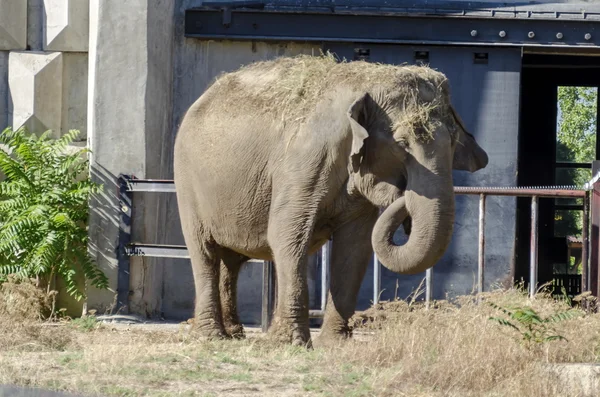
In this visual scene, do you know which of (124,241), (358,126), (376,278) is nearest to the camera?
(358,126)

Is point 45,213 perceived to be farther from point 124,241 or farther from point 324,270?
point 324,270

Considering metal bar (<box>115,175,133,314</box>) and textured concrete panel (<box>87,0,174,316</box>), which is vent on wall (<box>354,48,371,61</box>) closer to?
textured concrete panel (<box>87,0,174,316</box>)

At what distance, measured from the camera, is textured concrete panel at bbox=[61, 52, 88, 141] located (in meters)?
14.1

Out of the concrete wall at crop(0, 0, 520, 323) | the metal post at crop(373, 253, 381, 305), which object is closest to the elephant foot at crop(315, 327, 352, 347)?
the metal post at crop(373, 253, 381, 305)

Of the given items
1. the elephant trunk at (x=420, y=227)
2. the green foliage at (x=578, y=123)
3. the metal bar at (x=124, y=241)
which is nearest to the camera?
the elephant trunk at (x=420, y=227)

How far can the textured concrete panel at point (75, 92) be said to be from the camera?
14.1 metres

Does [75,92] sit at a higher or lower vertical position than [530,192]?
higher

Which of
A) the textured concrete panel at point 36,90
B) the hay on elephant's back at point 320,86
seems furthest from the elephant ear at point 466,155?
the textured concrete panel at point 36,90

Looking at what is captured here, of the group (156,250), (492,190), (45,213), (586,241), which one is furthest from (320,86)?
(45,213)

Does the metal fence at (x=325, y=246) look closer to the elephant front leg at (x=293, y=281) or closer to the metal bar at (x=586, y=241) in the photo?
the metal bar at (x=586, y=241)

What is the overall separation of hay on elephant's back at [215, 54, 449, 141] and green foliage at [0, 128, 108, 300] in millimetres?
3012

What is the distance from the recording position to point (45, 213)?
500 inches

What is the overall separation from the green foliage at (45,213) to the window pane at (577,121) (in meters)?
13.6

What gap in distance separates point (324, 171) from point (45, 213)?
419 centimetres
